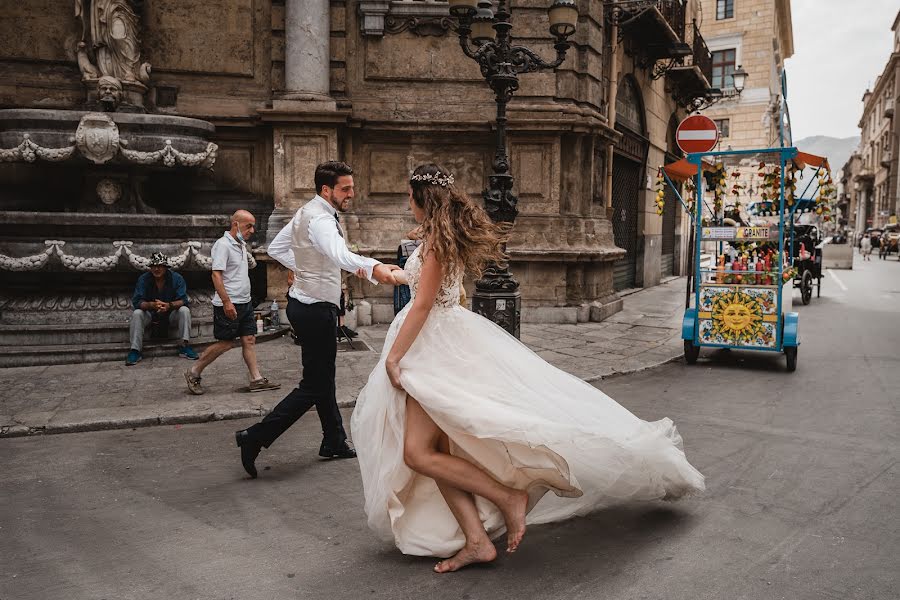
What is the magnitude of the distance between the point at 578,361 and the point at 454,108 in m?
5.12

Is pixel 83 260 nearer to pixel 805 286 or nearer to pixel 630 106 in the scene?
pixel 630 106

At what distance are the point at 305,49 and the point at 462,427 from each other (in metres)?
9.15

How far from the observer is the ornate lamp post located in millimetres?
8180

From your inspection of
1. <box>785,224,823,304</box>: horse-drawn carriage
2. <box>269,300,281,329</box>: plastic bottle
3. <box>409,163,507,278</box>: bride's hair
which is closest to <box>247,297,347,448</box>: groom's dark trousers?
<box>409,163,507,278</box>: bride's hair

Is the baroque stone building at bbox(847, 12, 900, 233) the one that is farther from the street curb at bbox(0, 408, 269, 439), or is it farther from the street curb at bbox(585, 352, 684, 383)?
the street curb at bbox(0, 408, 269, 439)

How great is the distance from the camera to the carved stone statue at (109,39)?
10.4 metres

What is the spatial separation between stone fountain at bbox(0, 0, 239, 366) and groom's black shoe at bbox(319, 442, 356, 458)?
449 cm

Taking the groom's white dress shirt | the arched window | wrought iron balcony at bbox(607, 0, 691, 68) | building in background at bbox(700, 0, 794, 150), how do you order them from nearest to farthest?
the groom's white dress shirt
wrought iron balcony at bbox(607, 0, 691, 68)
the arched window
building in background at bbox(700, 0, 794, 150)

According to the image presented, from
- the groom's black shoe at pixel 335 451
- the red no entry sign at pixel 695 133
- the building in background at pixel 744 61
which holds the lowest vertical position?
the groom's black shoe at pixel 335 451

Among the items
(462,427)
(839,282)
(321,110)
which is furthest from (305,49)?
(839,282)

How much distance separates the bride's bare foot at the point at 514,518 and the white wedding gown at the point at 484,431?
0.08m

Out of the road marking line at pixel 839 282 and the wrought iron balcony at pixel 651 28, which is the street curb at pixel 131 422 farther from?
the road marking line at pixel 839 282

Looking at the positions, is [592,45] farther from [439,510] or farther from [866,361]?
[439,510]

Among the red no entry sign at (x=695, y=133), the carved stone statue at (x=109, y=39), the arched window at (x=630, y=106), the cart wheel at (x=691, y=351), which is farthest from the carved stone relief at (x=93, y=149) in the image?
the arched window at (x=630, y=106)
